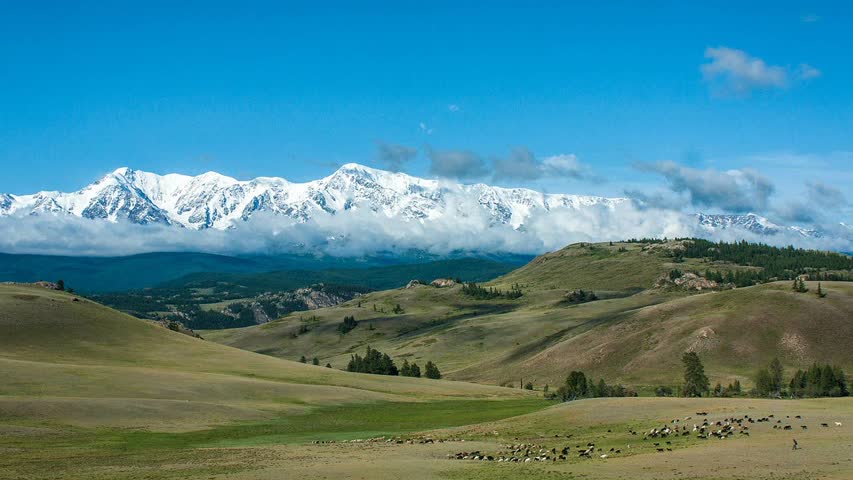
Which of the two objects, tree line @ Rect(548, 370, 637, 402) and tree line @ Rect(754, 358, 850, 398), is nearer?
tree line @ Rect(548, 370, 637, 402)

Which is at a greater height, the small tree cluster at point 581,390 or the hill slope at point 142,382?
the hill slope at point 142,382

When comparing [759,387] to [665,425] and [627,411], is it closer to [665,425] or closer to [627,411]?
[627,411]

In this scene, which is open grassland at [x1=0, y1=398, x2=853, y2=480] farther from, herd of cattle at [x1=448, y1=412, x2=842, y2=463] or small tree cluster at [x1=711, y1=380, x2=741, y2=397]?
small tree cluster at [x1=711, y1=380, x2=741, y2=397]

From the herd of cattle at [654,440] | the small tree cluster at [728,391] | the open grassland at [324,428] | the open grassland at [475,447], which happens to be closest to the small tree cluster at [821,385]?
the small tree cluster at [728,391]

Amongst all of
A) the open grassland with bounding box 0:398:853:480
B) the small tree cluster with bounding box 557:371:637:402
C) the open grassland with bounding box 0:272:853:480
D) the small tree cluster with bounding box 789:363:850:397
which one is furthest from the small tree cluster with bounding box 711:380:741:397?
the open grassland with bounding box 0:398:853:480

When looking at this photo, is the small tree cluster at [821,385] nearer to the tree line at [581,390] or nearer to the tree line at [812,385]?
the tree line at [812,385]

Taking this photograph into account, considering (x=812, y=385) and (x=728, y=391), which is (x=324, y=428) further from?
(x=812, y=385)

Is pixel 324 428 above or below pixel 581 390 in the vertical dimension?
above

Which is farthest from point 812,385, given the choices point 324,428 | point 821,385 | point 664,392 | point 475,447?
point 475,447

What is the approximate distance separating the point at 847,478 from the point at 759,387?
124 m

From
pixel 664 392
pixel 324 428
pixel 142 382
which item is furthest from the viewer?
pixel 664 392

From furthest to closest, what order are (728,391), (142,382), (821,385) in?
1. (728,391)
2. (821,385)
3. (142,382)

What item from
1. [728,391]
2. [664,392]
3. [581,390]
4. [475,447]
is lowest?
[664,392]

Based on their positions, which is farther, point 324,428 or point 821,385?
point 821,385
